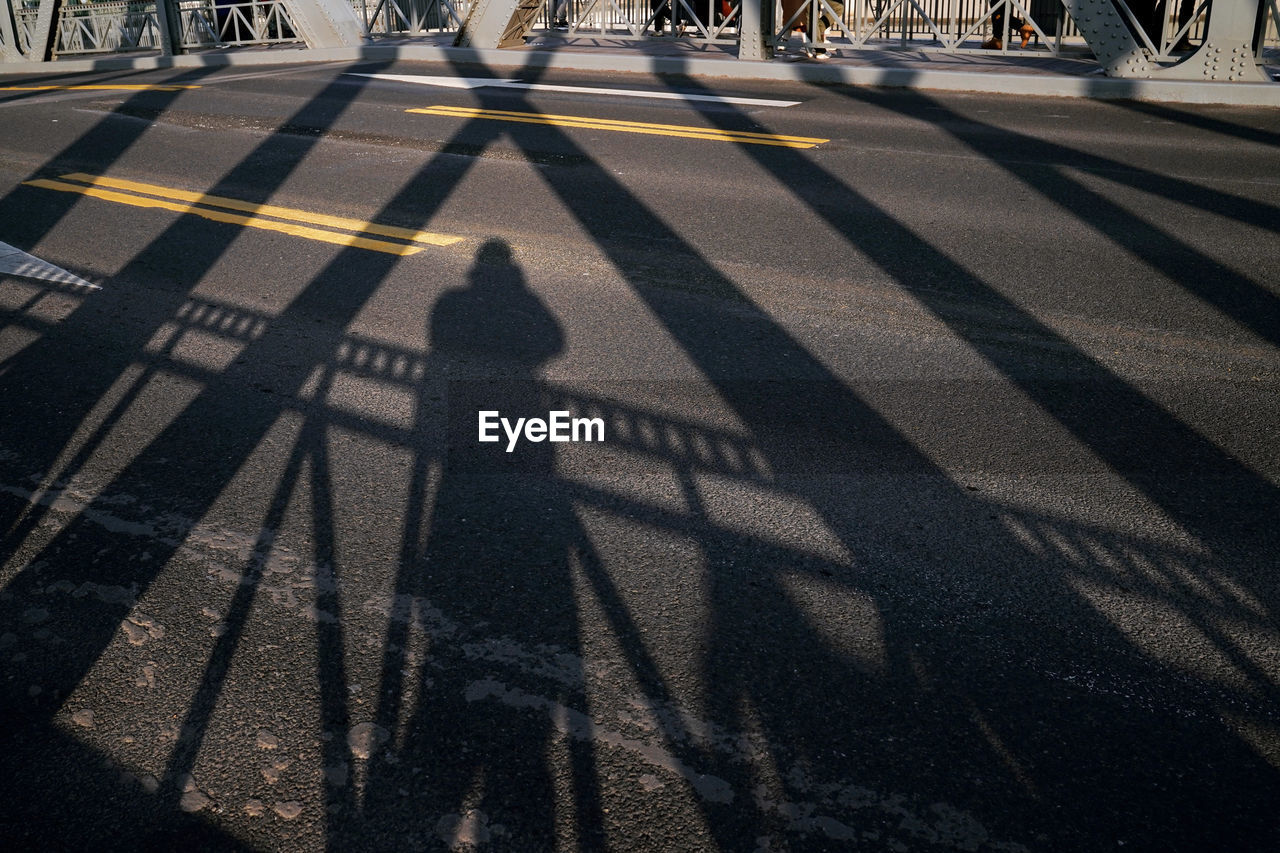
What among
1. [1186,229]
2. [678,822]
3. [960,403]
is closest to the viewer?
[678,822]

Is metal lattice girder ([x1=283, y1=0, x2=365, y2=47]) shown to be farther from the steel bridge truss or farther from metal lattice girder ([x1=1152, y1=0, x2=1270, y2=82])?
metal lattice girder ([x1=1152, y1=0, x2=1270, y2=82])

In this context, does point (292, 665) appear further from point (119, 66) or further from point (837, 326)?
point (119, 66)

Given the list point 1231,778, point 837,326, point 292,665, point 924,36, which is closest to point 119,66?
point 924,36

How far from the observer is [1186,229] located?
734cm

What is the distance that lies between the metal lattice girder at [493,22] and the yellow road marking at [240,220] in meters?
8.80

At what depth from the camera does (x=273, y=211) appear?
8.24 m

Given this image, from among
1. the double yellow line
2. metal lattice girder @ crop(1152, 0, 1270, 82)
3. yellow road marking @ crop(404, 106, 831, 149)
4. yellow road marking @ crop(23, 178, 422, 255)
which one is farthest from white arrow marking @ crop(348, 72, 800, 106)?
yellow road marking @ crop(23, 178, 422, 255)

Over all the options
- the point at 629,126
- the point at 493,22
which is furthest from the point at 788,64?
the point at 493,22

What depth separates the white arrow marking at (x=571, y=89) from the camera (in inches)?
506

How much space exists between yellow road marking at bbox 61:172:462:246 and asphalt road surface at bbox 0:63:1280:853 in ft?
0.20

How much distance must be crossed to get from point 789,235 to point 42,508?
4817 mm

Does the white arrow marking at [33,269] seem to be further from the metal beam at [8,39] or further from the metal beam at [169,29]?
the metal beam at [8,39]

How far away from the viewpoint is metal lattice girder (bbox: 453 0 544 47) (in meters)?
16.9

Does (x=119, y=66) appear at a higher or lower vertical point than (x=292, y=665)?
higher
